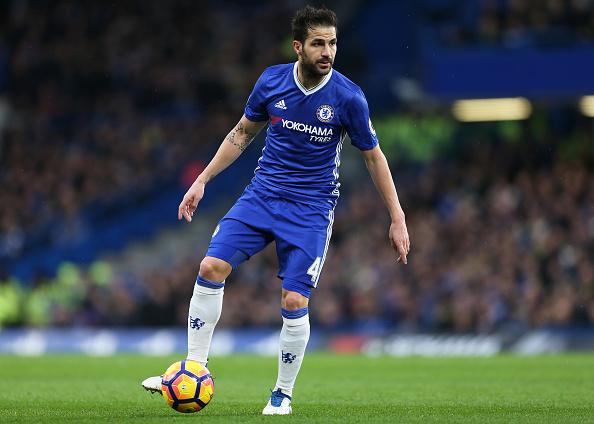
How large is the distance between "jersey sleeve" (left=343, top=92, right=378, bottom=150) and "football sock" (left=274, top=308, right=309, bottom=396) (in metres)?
1.15

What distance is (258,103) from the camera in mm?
8062

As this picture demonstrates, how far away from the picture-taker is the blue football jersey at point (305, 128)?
788cm

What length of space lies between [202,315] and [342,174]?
19.8 metres

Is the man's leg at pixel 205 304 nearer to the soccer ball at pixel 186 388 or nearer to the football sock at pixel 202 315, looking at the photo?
the football sock at pixel 202 315

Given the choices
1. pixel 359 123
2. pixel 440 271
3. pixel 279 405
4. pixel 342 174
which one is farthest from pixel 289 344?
pixel 342 174

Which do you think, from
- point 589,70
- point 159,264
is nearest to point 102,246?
point 159,264

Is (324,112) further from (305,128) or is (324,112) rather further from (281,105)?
(281,105)

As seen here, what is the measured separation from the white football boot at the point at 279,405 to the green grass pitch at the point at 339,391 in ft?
0.44

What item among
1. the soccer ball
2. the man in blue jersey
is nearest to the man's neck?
the man in blue jersey

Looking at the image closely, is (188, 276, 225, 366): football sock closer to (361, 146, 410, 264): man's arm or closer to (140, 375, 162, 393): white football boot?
(140, 375, 162, 393): white football boot

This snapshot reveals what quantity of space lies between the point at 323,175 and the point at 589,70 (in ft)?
49.0

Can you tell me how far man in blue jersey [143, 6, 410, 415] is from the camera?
7.84m

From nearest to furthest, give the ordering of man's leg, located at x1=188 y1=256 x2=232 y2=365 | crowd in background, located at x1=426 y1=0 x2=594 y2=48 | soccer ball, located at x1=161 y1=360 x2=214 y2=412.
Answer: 1. soccer ball, located at x1=161 y1=360 x2=214 y2=412
2. man's leg, located at x1=188 y1=256 x2=232 y2=365
3. crowd in background, located at x1=426 y1=0 x2=594 y2=48

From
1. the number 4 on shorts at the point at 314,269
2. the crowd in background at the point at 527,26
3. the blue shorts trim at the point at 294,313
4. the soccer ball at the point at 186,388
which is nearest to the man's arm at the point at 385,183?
the number 4 on shorts at the point at 314,269
